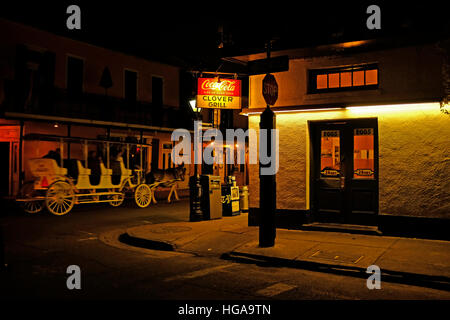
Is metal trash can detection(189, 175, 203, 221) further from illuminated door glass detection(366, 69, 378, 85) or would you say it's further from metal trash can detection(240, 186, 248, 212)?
illuminated door glass detection(366, 69, 378, 85)

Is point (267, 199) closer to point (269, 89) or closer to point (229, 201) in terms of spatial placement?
point (269, 89)

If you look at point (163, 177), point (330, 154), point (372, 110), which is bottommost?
point (163, 177)

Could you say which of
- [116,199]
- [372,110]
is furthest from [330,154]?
[116,199]

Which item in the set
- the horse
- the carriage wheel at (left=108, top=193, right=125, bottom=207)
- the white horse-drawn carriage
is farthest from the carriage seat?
the horse

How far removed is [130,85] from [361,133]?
57.1 ft

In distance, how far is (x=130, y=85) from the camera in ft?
81.0

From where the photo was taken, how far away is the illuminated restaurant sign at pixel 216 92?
A: 12039 millimetres

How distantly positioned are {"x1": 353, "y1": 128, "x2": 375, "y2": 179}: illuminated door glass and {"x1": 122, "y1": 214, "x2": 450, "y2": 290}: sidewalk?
5.08ft

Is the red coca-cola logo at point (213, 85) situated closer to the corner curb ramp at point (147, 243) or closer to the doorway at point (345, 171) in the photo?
the doorway at point (345, 171)

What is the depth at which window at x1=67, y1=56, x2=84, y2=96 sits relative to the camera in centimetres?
2139

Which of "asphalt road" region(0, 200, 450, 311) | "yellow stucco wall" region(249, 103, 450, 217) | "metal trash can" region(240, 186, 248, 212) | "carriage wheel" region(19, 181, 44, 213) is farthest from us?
"metal trash can" region(240, 186, 248, 212)

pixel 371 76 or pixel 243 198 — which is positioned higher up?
pixel 371 76
